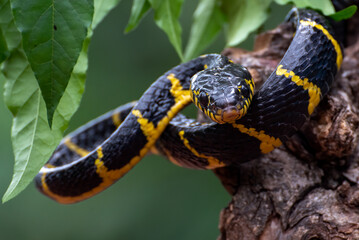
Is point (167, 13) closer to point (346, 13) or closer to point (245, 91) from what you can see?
point (245, 91)

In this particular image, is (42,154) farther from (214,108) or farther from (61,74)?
Answer: (214,108)

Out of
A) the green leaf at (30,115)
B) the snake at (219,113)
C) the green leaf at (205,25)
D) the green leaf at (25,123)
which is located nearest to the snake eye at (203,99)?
the snake at (219,113)

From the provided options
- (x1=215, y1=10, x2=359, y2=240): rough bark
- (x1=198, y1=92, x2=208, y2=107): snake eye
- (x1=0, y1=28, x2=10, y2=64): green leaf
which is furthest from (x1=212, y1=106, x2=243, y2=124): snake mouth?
(x1=0, y1=28, x2=10, y2=64): green leaf

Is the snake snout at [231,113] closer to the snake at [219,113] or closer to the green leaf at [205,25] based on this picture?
the snake at [219,113]

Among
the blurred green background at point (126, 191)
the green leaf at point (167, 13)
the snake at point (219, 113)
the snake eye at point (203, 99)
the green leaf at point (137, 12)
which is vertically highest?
the green leaf at point (137, 12)

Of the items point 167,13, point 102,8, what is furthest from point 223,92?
point 102,8
